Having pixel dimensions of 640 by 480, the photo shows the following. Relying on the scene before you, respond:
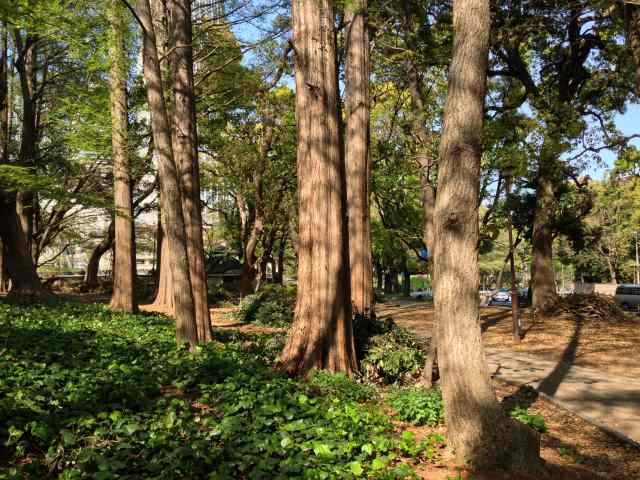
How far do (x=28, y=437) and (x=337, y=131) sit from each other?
5.73 meters

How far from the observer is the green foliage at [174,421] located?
4.08 meters

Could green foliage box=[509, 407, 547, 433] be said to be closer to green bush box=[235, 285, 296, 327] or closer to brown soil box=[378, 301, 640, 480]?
brown soil box=[378, 301, 640, 480]

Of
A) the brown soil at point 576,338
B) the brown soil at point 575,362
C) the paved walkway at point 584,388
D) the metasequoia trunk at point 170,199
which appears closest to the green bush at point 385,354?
the brown soil at point 575,362

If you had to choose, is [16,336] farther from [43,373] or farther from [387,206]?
[387,206]

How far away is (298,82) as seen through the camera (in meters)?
8.00

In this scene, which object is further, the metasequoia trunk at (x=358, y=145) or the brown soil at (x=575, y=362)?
the metasequoia trunk at (x=358, y=145)

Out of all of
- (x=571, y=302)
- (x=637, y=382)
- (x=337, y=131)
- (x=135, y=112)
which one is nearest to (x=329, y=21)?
(x=337, y=131)

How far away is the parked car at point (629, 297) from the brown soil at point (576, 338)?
11732 mm

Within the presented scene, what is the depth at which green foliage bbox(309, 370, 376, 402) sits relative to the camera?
6941 millimetres

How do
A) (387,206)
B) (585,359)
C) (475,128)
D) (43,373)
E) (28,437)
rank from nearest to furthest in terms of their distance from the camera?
(28,437) → (475,128) → (43,373) → (585,359) → (387,206)

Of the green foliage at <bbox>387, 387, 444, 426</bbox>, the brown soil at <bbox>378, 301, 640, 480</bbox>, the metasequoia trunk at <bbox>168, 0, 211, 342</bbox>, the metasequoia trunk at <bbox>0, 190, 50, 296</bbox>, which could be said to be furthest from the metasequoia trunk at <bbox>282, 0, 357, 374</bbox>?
the metasequoia trunk at <bbox>0, 190, 50, 296</bbox>

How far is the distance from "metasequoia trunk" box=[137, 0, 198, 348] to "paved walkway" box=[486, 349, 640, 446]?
6.11m

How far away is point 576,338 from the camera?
1495 centimetres

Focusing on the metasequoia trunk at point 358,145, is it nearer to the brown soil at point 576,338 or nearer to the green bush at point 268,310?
the brown soil at point 576,338
